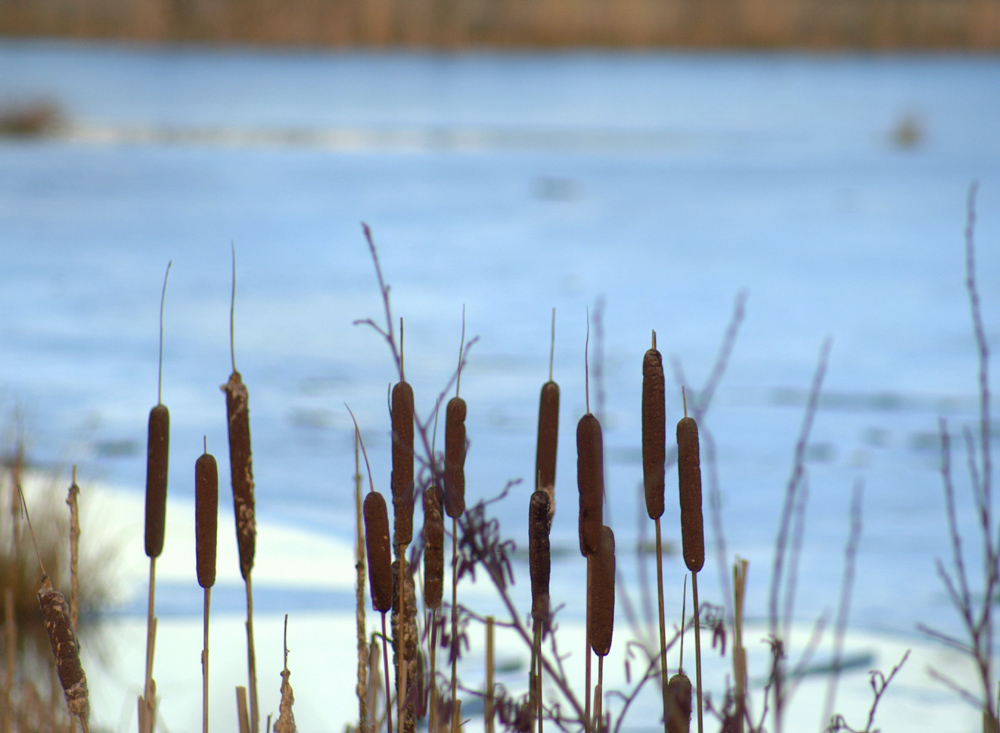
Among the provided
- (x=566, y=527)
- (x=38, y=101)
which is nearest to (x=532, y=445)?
(x=566, y=527)

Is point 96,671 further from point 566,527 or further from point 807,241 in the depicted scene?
point 807,241

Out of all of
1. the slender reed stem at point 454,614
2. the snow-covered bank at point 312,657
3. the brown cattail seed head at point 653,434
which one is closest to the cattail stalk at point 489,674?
the slender reed stem at point 454,614

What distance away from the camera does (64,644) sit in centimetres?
112

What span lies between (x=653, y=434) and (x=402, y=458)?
218mm

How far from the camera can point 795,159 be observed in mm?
25359

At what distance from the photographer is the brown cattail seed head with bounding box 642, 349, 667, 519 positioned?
1.10 metres

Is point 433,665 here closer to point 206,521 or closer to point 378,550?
point 378,550

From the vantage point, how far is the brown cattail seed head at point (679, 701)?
3.57 ft

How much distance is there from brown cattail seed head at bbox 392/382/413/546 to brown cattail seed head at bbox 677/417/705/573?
0.74 feet

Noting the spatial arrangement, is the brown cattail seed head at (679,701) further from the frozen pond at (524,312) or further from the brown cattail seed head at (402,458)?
the frozen pond at (524,312)

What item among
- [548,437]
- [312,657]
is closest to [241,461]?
[548,437]

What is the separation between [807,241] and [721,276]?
9.35 feet

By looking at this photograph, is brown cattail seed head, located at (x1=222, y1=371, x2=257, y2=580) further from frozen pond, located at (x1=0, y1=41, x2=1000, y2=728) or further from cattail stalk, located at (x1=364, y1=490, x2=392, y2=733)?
frozen pond, located at (x1=0, y1=41, x2=1000, y2=728)

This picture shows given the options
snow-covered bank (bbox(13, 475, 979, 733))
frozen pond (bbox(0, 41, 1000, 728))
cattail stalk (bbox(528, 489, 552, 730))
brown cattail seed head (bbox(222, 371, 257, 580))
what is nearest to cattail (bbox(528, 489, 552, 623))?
cattail stalk (bbox(528, 489, 552, 730))
